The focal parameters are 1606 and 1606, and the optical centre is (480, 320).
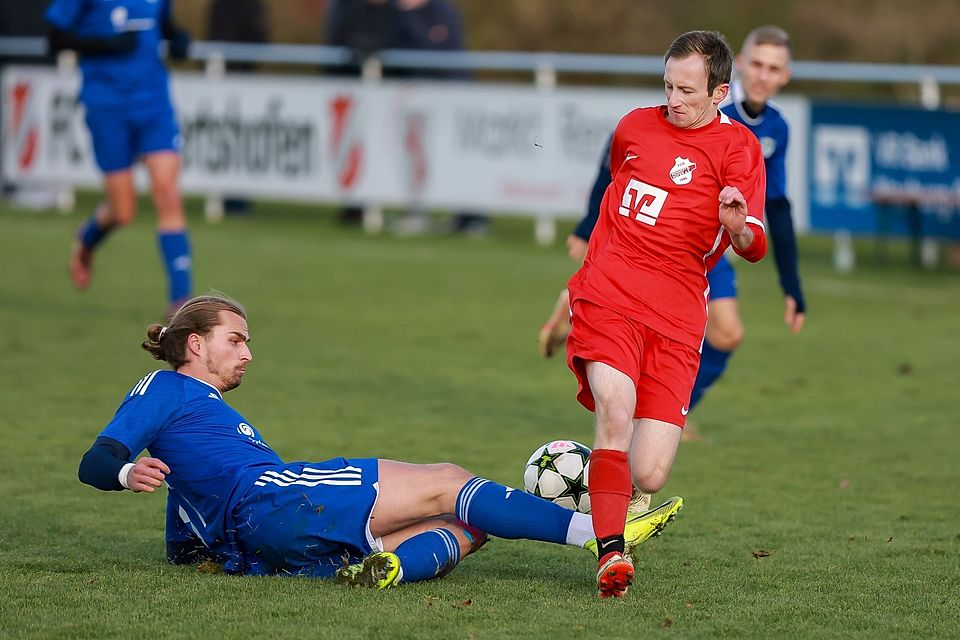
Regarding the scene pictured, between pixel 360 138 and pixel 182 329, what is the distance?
11.5m

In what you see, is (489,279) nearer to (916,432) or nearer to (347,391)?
(347,391)

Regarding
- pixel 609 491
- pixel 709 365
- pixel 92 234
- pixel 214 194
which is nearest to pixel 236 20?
pixel 214 194

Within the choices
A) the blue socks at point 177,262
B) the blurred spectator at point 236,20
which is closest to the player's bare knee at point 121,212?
the blue socks at point 177,262

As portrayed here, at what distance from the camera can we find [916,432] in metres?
7.81

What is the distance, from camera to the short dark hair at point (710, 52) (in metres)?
4.95

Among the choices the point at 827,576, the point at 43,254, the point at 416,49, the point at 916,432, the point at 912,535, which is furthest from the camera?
the point at 416,49

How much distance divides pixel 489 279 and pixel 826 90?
445 inches

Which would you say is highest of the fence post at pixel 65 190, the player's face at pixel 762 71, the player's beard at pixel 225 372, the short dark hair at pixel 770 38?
the short dark hair at pixel 770 38

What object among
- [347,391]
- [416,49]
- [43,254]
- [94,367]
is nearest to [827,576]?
[347,391]

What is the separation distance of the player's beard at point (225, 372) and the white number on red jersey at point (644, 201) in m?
1.32

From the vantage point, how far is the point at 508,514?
478 cm

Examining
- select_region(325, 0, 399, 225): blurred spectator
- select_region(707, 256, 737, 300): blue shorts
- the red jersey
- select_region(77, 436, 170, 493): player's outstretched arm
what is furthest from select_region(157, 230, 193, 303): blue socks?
select_region(325, 0, 399, 225): blurred spectator

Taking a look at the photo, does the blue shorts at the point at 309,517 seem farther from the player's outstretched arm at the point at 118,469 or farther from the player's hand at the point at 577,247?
the player's hand at the point at 577,247

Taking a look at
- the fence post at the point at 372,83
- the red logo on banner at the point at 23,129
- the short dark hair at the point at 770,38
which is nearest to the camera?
the short dark hair at the point at 770,38
